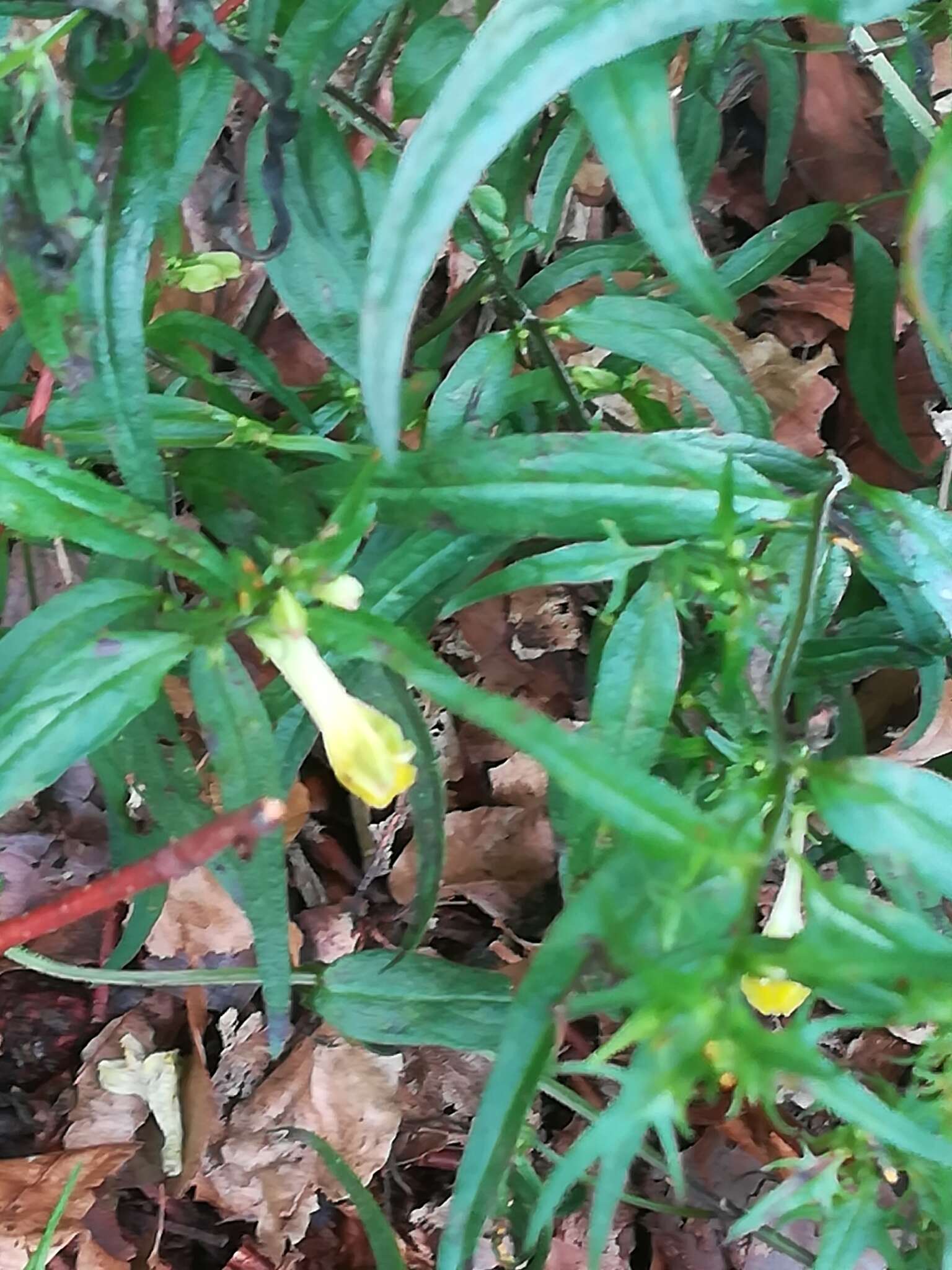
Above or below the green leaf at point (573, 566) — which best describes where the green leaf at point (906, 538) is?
below

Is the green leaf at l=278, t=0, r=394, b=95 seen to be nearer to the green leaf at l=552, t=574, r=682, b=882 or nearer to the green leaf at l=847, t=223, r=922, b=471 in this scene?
the green leaf at l=552, t=574, r=682, b=882

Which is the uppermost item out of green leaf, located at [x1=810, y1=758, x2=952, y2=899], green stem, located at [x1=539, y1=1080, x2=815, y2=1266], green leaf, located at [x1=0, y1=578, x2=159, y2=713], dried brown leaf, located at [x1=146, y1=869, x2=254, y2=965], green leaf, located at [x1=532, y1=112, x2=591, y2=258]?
green leaf, located at [x1=532, y1=112, x2=591, y2=258]

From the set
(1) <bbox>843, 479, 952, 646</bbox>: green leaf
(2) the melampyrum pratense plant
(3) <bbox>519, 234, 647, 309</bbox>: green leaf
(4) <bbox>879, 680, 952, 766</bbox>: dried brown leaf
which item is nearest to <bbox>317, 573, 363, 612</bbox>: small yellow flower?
(2) the melampyrum pratense plant

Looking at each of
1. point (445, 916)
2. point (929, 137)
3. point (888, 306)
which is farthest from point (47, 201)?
point (445, 916)

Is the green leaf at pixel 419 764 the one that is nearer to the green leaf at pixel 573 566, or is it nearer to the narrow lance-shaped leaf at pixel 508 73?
the green leaf at pixel 573 566

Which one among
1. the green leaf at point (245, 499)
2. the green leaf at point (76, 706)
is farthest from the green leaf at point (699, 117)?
the green leaf at point (76, 706)
